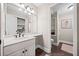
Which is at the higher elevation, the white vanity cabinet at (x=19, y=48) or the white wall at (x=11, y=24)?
the white wall at (x=11, y=24)

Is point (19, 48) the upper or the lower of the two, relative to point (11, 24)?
lower

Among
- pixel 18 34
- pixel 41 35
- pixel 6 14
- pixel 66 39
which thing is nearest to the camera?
pixel 6 14

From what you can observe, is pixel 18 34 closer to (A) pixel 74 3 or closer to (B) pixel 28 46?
(B) pixel 28 46

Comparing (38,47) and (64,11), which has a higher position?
(64,11)

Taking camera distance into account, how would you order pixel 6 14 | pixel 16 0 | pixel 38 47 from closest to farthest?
1. pixel 16 0
2. pixel 6 14
3. pixel 38 47

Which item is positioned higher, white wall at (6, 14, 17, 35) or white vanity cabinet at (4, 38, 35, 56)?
white wall at (6, 14, 17, 35)

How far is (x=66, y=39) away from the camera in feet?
6.30

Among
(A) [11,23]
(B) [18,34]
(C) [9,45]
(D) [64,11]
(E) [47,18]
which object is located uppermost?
(D) [64,11]

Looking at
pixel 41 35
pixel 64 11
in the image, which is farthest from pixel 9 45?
pixel 64 11

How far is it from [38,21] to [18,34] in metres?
0.47

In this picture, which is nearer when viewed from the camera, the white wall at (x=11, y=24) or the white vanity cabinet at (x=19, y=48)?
the white vanity cabinet at (x=19, y=48)

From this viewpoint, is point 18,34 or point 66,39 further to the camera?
point 66,39

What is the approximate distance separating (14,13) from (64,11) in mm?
990

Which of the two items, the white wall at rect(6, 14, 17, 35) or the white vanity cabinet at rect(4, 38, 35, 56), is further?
the white wall at rect(6, 14, 17, 35)
